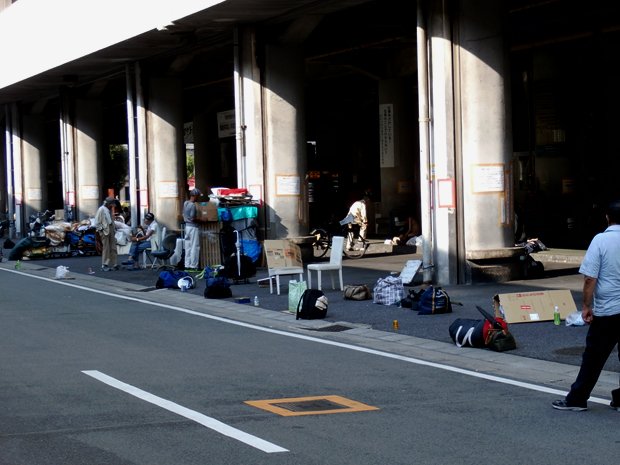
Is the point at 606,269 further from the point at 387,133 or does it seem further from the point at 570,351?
the point at 387,133

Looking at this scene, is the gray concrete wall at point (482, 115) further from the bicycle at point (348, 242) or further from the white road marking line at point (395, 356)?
the bicycle at point (348, 242)

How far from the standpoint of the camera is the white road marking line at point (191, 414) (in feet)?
24.1

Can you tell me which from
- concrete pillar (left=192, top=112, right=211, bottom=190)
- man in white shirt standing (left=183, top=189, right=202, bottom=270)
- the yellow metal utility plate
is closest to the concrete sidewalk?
man in white shirt standing (left=183, top=189, right=202, bottom=270)

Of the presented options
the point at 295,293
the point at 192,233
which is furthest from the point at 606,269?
the point at 192,233

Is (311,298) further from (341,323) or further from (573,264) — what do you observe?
(573,264)

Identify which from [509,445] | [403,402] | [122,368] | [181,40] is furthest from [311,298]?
[181,40]

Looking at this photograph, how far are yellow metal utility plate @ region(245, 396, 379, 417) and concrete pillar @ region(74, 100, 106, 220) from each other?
3167cm

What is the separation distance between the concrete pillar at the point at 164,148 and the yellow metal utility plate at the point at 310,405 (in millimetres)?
23594

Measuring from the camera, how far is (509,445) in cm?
734

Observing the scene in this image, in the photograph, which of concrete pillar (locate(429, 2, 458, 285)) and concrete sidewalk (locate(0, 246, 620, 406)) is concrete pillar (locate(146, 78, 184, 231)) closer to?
concrete sidewalk (locate(0, 246, 620, 406))

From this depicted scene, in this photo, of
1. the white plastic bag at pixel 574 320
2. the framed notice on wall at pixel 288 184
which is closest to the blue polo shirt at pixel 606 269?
the white plastic bag at pixel 574 320

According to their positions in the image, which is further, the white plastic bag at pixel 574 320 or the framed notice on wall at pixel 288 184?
the framed notice on wall at pixel 288 184

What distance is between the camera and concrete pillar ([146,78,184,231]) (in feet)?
106

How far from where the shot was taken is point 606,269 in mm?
8438
